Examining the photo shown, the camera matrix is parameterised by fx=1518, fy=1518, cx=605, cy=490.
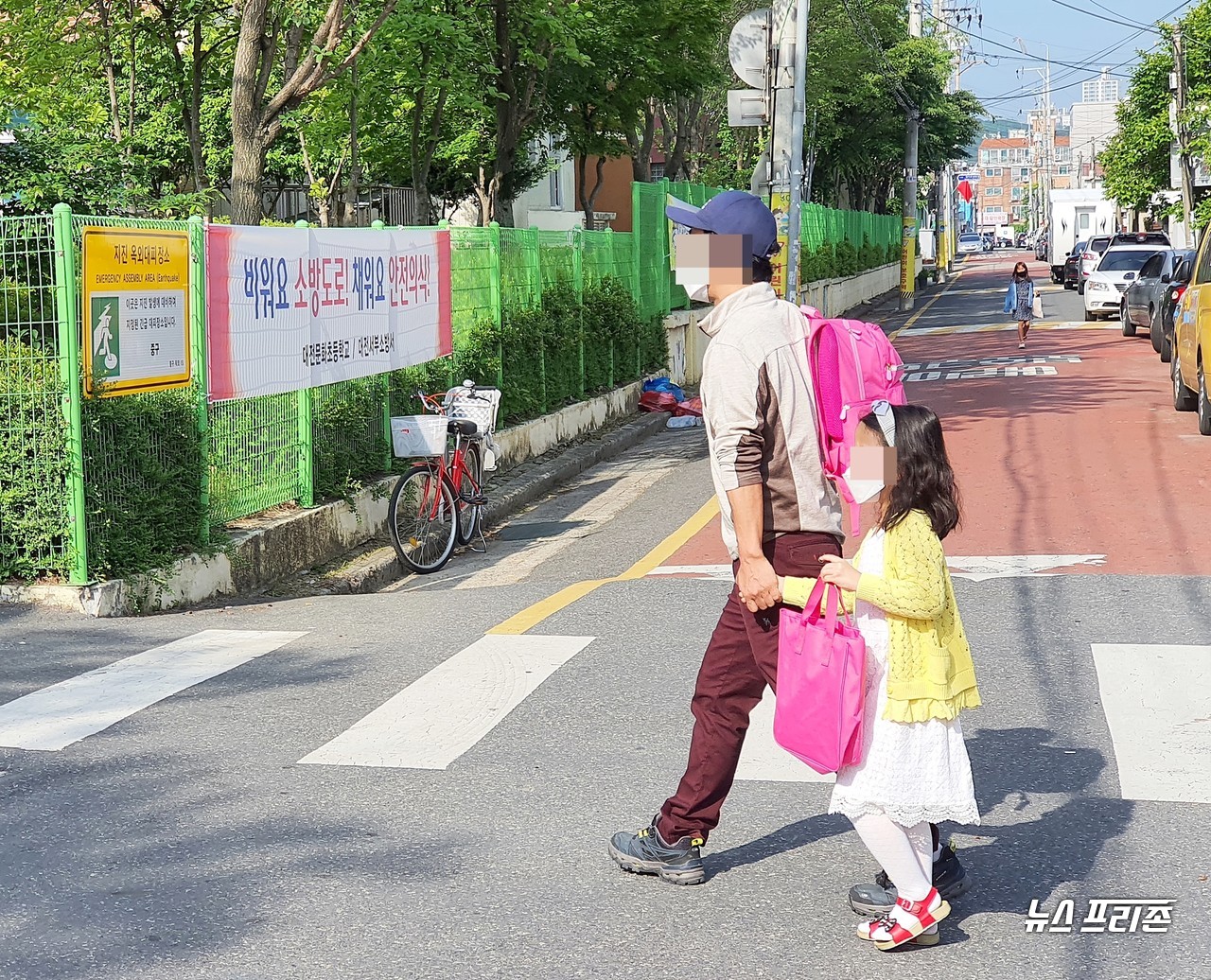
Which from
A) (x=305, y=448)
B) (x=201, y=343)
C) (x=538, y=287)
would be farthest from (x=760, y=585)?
(x=538, y=287)

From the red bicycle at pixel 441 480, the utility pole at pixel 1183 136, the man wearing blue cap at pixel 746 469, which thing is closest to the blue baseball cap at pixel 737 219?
the man wearing blue cap at pixel 746 469

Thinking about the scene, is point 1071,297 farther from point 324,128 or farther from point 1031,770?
point 1031,770

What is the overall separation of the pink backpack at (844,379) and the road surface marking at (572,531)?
17.9 ft

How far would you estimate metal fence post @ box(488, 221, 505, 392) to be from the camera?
1353cm

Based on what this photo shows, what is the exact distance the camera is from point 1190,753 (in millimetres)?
5340

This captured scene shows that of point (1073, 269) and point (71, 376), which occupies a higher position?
point (1073, 269)

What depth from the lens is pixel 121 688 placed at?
6.48m

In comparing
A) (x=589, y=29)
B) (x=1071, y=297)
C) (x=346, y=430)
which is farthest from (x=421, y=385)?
(x=1071, y=297)

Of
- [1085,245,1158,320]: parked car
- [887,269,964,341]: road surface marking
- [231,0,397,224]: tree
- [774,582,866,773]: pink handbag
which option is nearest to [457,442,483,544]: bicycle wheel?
[231,0,397,224]: tree

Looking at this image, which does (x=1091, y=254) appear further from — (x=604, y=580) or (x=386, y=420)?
(x=604, y=580)

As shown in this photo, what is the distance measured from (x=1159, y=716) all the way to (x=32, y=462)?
5484 mm

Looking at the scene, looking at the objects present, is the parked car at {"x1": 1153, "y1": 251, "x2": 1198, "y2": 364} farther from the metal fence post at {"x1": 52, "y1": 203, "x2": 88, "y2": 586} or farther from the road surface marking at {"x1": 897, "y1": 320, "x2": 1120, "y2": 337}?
the metal fence post at {"x1": 52, "y1": 203, "x2": 88, "y2": 586}

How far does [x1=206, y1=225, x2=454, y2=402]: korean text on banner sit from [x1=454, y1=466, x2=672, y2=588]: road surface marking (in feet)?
5.49

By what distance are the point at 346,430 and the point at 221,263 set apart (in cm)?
206
